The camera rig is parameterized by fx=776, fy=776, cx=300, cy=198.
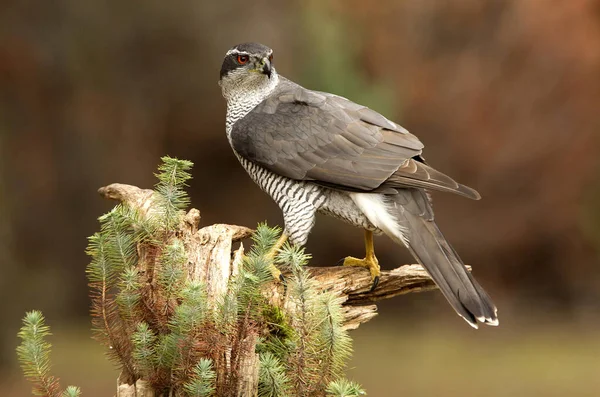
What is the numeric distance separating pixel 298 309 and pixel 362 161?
0.83 meters

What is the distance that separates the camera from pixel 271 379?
2211mm

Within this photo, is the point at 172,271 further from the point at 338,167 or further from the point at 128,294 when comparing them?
the point at 338,167

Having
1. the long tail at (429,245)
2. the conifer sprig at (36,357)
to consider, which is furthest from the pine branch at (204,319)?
the long tail at (429,245)

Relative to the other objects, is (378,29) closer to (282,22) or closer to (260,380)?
(282,22)

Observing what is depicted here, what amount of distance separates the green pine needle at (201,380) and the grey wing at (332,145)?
0.97m

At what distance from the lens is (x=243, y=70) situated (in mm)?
3055

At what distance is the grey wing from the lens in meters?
2.80

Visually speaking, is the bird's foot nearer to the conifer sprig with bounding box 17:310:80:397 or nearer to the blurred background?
the conifer sprig with bounding box 17:310:80:397

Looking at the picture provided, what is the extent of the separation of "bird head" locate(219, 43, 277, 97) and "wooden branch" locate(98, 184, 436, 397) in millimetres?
572

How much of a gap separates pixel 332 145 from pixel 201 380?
1165mm

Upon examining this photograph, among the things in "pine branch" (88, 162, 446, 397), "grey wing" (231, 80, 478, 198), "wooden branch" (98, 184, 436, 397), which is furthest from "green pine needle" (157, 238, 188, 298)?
"grey wing" (231, 80, 478, 198)

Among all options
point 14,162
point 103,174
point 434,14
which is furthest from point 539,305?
point 14,162

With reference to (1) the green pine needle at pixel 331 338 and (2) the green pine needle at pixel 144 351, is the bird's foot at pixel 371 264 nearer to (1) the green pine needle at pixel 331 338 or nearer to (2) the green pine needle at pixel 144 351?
(1) the green pine needle at pixel 331 338

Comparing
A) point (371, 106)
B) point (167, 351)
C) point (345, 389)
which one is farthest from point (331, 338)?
point (371, 106)
